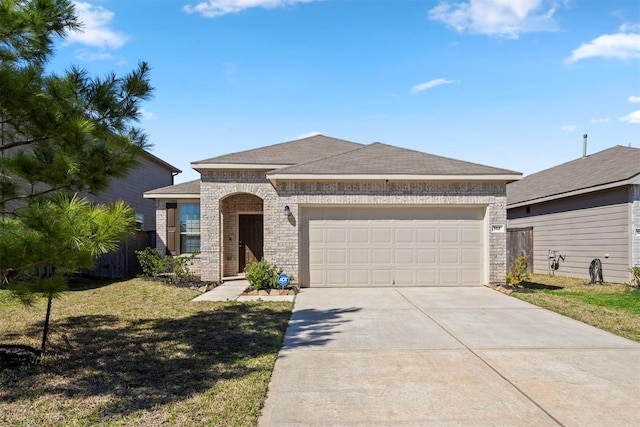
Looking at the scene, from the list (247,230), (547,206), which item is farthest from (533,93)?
(247,230)

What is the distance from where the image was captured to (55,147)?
5000 millimetres

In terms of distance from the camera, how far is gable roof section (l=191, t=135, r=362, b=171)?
41.5 feet

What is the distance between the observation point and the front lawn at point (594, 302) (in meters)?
7.29

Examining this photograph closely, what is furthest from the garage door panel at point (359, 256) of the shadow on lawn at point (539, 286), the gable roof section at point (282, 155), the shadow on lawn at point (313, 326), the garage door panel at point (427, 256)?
the shadow on lawn at point (539, 286)

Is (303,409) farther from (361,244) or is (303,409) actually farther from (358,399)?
(361,244)

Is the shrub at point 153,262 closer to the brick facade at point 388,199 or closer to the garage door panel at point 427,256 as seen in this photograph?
the brick facade at point 388,199

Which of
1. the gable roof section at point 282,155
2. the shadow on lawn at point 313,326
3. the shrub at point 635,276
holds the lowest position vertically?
the shadow on lawn at point 313,326

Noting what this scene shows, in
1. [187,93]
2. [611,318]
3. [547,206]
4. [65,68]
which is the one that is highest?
[187,93]

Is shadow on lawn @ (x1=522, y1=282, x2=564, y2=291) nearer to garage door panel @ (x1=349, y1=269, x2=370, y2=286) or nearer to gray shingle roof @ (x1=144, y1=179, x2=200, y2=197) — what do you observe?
garage door panel @ (x1=349, y1=269, x2=370, y2=286)

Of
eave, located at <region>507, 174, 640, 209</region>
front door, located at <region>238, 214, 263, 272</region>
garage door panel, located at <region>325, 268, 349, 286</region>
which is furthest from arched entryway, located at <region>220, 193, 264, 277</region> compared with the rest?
eave, located at <region>507, 174, 640, 209</region>

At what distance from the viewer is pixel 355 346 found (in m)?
5.79

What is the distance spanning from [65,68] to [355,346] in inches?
205

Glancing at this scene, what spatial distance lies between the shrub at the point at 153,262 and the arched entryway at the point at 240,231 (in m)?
1.97

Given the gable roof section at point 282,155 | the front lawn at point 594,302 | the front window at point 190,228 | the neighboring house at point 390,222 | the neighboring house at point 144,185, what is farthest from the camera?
the neighboring house at point 144,185
